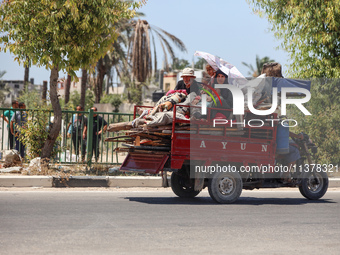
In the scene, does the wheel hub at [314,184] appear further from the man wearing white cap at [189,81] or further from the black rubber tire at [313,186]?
the man wearing white cap at [189,81]

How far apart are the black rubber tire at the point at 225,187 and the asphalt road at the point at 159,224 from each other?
183 millimetres

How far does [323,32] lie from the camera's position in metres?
16.7

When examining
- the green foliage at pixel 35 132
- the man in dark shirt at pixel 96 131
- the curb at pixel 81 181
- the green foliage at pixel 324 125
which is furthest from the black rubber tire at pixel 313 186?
the green foliage at pixel 35 132

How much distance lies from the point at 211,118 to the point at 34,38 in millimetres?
5481

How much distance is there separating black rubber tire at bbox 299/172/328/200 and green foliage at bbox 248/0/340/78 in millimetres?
7267

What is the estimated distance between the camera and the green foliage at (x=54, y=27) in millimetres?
12156

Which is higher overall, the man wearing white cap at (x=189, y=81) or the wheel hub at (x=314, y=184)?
the man wearing white cap at (x=189, y=81)

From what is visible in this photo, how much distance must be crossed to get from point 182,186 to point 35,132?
4.61 meters

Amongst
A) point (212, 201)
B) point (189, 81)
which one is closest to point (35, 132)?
point (189, 81)

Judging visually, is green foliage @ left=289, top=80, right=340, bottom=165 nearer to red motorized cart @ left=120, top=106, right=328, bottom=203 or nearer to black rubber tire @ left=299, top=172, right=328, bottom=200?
black rubber tire @ left=299, top=172, right=328, bottom=200

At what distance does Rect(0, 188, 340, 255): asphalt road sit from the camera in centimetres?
574

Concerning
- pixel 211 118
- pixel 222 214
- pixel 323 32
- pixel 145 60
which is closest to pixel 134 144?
pixel 211 118

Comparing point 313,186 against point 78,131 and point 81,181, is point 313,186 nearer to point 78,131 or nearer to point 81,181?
point 81,181

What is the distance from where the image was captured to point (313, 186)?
10102 mm
